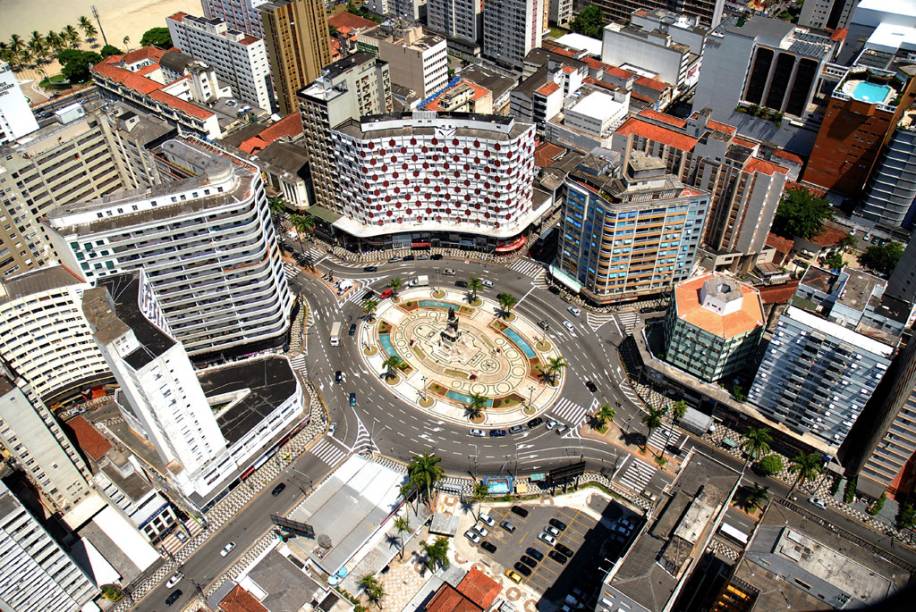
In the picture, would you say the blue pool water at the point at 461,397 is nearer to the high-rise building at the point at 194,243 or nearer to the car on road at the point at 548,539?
the car on road at the point at 548,539

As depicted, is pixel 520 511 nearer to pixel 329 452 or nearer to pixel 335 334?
pixel 329 452

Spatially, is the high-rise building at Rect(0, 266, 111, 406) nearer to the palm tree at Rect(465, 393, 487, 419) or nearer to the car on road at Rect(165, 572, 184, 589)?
the car on road at Rect(165, 572, 184, 589)

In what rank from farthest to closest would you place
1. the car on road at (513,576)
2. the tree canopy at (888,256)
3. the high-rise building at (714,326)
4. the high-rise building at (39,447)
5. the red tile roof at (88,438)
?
the tree canopy at (888,256) → the high-rise building at (714,326) → the red tile roof at (88,438) → the car on road at (513,576) → the high-rise building at (39,447)

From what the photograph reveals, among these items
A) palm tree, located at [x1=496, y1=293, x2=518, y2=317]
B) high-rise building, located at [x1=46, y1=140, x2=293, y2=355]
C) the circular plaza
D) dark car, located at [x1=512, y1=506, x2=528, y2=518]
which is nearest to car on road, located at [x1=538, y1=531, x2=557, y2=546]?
dark car, located at [x1=512, y1=506, x2=528, y2=518]

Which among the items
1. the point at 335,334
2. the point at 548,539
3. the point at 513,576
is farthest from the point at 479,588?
the point at 335,334

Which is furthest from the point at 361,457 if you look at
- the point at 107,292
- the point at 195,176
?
the point at 195,176

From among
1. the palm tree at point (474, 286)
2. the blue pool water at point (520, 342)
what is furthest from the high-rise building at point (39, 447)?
the blue pool water at point (520, 342)
